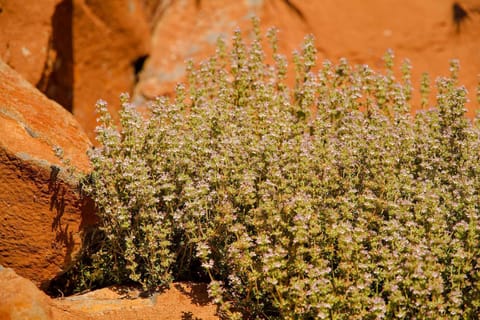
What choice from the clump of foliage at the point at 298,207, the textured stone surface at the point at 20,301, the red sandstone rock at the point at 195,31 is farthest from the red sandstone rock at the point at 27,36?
the textured stone surface at the point at 20,301

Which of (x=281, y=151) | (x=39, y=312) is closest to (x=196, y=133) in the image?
(x=281, y=151)

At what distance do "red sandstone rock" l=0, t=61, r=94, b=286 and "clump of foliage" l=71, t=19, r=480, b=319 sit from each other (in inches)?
6.9

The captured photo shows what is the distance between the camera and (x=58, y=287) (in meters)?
4.71

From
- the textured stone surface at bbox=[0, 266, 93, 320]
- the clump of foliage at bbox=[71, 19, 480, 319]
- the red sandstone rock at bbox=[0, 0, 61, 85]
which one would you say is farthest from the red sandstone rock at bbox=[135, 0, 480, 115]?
the textured stone surface at bbox=[0, 266, 93, 320]

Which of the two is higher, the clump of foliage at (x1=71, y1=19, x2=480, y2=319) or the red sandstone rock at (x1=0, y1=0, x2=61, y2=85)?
the red sandstone rock at (x1=0, y1=0, x2=61, y2=85)

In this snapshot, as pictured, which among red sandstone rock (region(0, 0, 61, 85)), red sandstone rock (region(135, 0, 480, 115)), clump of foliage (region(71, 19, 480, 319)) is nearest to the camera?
clump of foliage (region(71, 19, 480, 319))

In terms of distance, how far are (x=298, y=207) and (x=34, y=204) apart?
4.90 ft

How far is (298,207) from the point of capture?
3957 mm

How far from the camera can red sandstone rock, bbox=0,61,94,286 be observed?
14.0 ft

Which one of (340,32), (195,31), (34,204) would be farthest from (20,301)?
(340,32)

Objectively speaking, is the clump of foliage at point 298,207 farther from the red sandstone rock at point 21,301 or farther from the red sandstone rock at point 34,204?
the red sandstone rock at point 21,301

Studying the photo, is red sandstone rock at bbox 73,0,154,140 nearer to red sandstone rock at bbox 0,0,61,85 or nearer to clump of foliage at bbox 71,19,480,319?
red sandstone rock at bbox 0,0,61,85

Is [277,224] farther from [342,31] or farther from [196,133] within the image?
[342,31]

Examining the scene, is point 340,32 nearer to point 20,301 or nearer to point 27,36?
point 27,36
